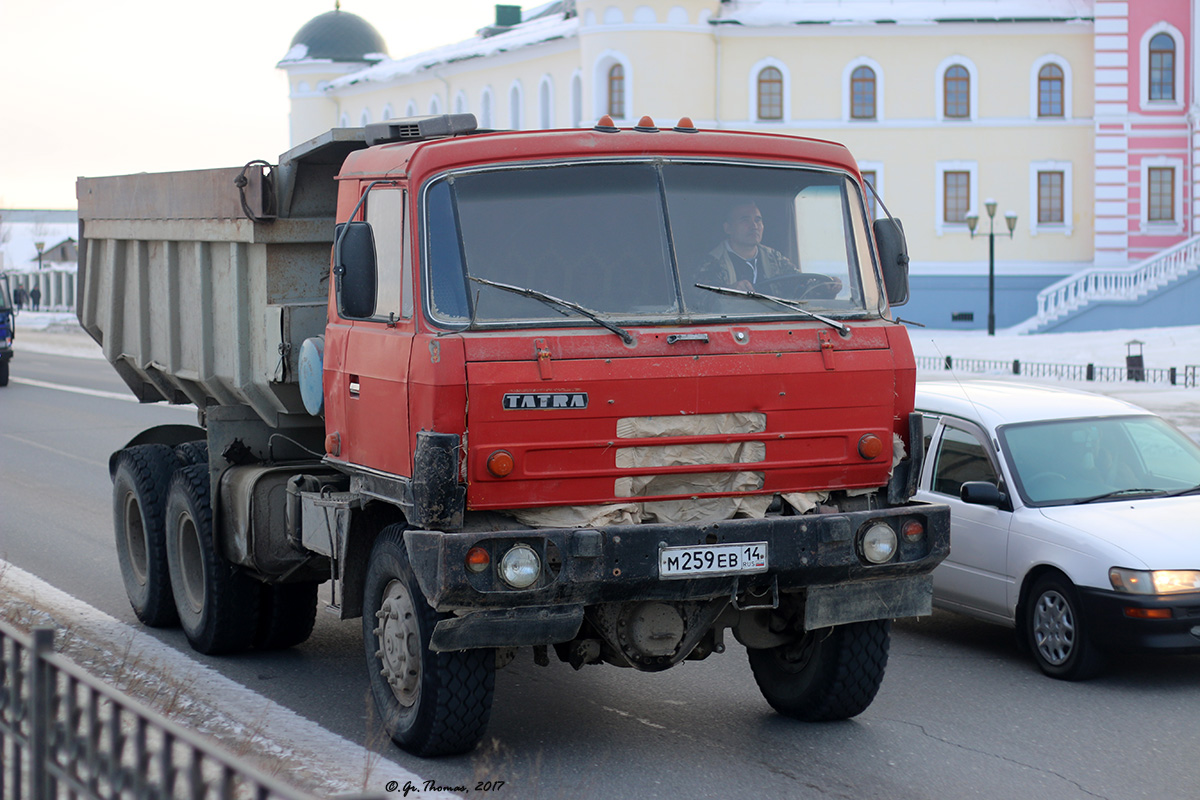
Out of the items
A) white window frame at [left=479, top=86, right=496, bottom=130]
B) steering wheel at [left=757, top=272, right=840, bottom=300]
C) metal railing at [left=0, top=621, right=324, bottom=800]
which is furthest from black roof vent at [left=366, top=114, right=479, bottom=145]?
white window frame at [left=479, top=86, right=496, bottom=130]

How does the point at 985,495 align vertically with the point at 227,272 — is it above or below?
below

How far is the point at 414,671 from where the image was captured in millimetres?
6172

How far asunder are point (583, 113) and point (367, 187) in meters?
46.5

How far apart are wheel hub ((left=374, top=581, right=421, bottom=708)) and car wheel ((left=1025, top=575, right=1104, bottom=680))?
3.48 m

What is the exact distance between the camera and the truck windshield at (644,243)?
6.00m

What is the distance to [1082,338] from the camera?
38.0 m

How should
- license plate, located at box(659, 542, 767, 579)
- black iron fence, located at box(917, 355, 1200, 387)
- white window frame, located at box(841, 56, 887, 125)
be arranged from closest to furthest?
1. license plate, located at box(659, 542, 767, 579)
2. black iron fence, located at box(917, 355, 1200, 387)
3. white window frame, located at box(841, 56, 887, 125)

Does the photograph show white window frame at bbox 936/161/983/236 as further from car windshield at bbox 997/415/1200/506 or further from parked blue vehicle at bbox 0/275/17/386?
car windshield at bbox 997/415/1200/506

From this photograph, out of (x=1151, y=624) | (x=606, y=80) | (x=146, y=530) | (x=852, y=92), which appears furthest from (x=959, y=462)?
(x=852, y=92)

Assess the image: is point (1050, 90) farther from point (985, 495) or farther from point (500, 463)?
point (500, 463)

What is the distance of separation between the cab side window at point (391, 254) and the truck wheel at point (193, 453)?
2.45 m

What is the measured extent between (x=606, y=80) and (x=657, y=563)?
45.5 metres

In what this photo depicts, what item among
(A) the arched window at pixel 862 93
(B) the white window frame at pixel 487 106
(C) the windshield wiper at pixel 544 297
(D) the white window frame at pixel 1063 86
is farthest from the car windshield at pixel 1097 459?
(B) the white window frame at pixel 487 106

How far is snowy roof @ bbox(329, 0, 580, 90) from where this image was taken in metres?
54.7
